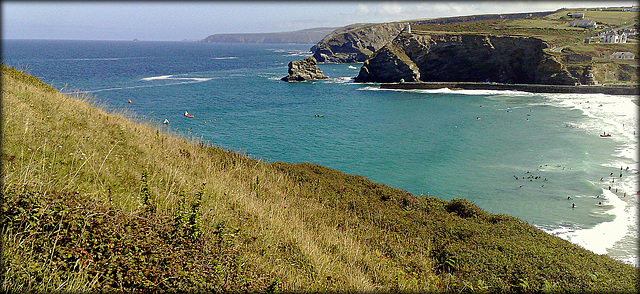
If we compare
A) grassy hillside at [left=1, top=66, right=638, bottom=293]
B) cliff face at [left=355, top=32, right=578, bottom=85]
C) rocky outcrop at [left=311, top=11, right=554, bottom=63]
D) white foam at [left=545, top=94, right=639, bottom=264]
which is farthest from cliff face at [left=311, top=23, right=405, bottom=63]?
grassy hillside at [left=1, top=66, right=638, bottom=293]

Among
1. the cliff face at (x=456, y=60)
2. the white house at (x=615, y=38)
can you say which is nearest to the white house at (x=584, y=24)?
the white house at (x=615, y=38)

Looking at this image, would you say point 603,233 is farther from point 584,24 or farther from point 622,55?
point 584,24

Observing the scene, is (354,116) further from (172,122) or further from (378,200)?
(378,200)

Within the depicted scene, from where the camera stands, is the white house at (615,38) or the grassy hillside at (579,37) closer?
the grassy hillside at (579,37)

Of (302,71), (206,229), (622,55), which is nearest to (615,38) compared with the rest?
(622,55)

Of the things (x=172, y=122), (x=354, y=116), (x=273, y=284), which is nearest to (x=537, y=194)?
(x=273, y=284)

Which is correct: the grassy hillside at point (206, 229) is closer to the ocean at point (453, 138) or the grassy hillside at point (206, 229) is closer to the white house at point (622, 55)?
the ocean at point (453, 138)
